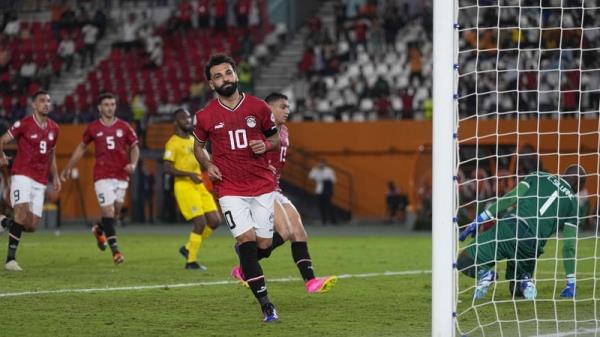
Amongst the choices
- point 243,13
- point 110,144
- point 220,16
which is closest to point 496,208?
point 110,144

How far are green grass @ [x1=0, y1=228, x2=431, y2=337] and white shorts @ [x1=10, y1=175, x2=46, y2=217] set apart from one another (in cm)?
89

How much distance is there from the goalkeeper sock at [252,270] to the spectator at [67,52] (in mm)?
32236

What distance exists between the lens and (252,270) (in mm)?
10094

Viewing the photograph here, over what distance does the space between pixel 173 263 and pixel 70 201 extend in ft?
63.2

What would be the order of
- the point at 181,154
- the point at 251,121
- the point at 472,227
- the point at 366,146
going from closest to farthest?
the point at 251,121 < the point at 472,227 < the point at 181,154 < the point at 366,146

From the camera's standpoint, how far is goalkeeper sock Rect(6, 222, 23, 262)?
1570 centimetres

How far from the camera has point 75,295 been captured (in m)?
12.2

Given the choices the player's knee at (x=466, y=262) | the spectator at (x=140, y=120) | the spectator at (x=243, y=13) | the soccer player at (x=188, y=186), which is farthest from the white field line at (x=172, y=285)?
the spectator at (x=243, y=13)

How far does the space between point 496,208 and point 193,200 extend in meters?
6.18

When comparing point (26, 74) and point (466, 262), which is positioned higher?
point (26, 74)

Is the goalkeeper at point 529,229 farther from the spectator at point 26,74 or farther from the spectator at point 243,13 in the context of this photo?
the spectator at point 26,74

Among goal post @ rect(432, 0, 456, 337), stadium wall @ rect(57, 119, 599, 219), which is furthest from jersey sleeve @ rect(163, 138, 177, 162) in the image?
stadium wall @ rect(57, 119, 599, 219)

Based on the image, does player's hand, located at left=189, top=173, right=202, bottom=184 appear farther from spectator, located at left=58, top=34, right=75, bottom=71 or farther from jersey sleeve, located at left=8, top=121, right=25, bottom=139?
spectator, located at left=58, top=34, right=75, bottom=71

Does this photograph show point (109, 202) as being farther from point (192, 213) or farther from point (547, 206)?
point (547, 206)
